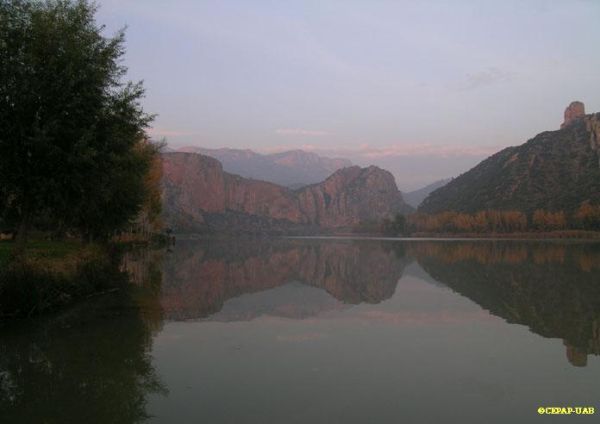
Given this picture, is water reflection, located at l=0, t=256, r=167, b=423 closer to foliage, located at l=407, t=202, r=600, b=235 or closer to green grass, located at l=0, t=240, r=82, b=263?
green grass, located at l=0, t=240, r=82, b=263

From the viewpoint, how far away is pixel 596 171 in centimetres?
14225

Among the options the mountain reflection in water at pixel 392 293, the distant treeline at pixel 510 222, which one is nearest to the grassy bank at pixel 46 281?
the mountain reflection in water at pixel 392 293

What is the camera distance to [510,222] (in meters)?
134

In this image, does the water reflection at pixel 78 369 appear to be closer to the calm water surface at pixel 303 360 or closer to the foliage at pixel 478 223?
the calm water surface at pixel 303 360

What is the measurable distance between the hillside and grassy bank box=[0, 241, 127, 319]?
438 ft

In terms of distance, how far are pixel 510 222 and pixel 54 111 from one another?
132 meters

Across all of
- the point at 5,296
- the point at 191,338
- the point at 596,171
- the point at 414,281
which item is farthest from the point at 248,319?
the point at 596,171

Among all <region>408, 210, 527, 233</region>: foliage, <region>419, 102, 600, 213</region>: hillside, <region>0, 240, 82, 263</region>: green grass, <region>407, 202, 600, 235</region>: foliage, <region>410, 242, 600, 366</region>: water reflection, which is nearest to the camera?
<region>410, 242, 600, 366</region>: water reflection

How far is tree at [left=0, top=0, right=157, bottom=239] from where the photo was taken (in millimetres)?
14727

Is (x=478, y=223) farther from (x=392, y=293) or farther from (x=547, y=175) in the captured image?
(x=392, y=293)

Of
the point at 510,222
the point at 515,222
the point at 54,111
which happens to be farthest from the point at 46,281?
the point at 510,222

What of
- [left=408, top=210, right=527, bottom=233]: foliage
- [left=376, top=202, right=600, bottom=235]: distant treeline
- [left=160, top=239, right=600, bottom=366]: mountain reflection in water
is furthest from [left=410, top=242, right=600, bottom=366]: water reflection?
[left=408, top=210, right=527, bottom=233]: foliage

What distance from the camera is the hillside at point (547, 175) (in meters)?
141

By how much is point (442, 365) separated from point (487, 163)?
654 ft
